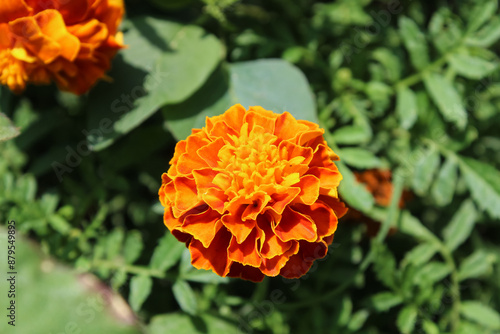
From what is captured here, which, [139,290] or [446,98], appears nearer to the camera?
[139,290]

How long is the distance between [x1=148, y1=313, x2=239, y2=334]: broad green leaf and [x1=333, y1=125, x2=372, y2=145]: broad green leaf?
57cm

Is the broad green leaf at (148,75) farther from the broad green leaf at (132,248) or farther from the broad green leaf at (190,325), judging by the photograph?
the broad green leaf at (190,325)

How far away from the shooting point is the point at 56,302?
2.81 ft

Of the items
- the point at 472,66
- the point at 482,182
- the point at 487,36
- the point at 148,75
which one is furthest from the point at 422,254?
the point at 148,75

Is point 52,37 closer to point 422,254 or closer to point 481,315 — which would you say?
point 422,254

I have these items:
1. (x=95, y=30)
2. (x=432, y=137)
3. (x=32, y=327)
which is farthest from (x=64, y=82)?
(x=432, y=137)

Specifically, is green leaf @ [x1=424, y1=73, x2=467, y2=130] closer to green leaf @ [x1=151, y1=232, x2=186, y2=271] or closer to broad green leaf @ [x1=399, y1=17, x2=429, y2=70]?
broad green leaf @ [x1=399, y1=17, x2=429, y2=70]

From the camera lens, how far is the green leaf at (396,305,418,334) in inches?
52.9

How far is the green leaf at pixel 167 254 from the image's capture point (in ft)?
4.17

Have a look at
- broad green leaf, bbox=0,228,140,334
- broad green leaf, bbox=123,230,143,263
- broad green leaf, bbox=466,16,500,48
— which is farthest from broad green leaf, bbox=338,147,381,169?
broad green leaf, bbox=0,228,140,334

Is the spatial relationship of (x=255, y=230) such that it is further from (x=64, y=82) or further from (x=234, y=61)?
(x=234, y=61)

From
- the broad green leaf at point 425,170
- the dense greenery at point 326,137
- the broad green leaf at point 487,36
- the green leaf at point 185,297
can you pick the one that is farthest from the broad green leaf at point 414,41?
the green leaf at point 185,297

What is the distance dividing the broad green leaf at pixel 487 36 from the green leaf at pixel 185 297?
107 cm

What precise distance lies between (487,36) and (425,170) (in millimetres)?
431
